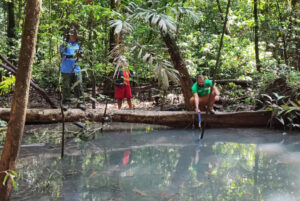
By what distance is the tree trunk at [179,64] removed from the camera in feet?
23.9

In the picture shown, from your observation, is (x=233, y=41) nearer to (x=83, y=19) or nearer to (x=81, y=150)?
(x=83, y=19)

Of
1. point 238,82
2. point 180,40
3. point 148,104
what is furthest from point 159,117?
point 180,40

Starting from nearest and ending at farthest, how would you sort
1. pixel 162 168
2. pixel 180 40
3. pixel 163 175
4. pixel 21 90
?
pixel 21 90, pixel 163 175, pixel 162 168, pixel 180 40

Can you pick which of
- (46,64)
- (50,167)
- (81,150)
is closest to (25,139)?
(81,150)

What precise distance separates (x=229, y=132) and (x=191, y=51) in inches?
A: 165

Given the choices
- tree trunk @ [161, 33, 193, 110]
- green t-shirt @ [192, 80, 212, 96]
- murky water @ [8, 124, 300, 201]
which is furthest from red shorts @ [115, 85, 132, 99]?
green t-shirt @ [192, 80, 212, 96]

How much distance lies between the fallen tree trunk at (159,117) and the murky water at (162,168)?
0.45m

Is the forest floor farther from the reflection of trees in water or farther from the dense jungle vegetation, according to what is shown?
the reflection of trees in water

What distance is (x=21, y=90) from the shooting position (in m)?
2.49

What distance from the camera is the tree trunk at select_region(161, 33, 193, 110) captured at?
286 inches

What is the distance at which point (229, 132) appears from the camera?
6.53 meters

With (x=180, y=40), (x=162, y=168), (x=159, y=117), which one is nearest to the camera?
(x=162, y=168)

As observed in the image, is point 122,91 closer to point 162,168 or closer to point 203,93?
point 203,93

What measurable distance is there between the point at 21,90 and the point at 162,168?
7.67 ft
